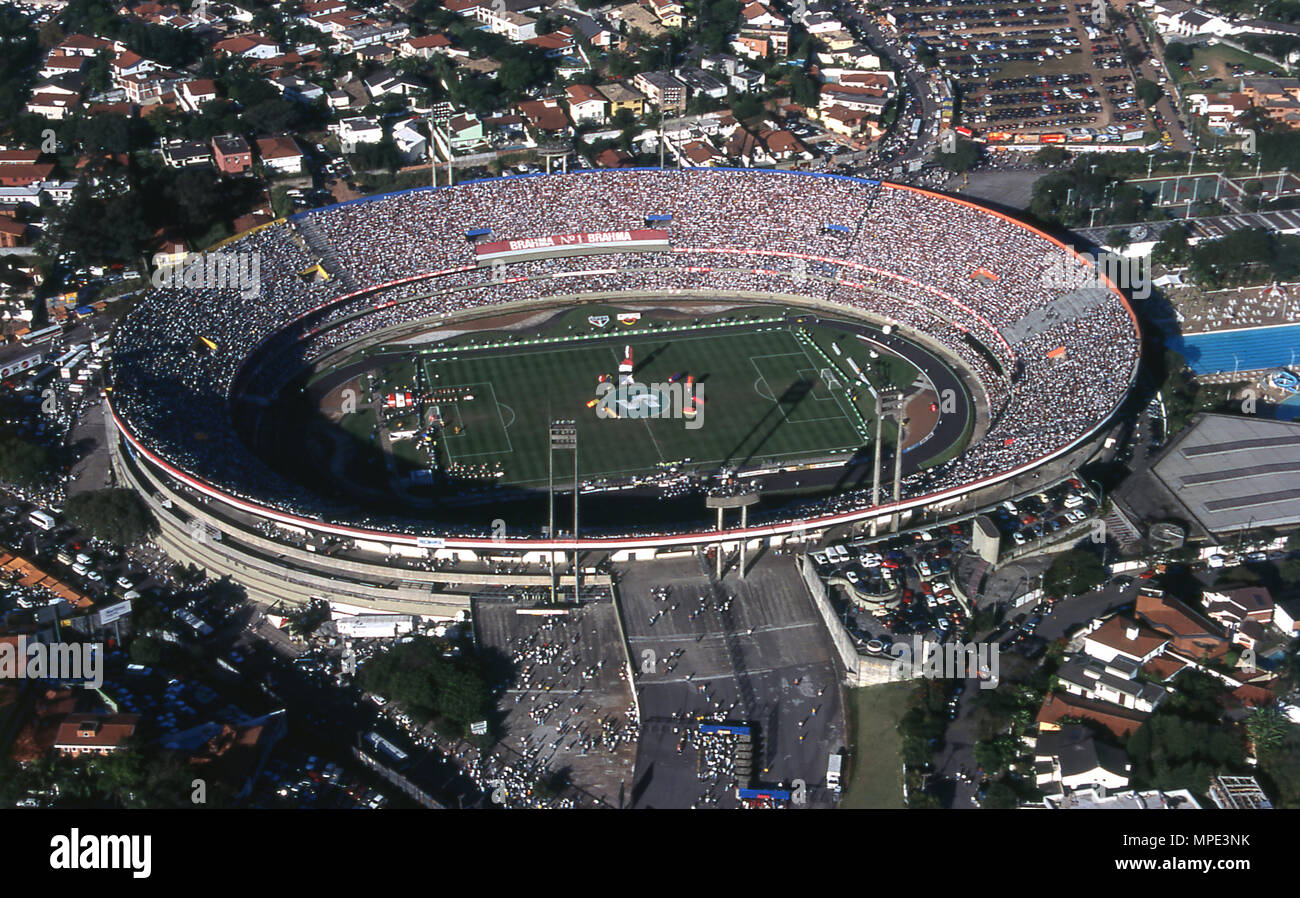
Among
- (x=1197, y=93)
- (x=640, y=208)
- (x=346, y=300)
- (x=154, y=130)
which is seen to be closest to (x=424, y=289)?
(x=346, y=300)

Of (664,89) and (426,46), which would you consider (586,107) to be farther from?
(426,46)

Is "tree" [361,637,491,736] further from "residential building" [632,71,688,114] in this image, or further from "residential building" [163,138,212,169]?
"residential building" [632,71,688,114]

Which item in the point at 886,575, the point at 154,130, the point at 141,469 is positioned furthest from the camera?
the point at 154,130

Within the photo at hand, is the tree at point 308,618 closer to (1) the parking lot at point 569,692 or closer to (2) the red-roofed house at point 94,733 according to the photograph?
(1) the parking lot at point 569,692

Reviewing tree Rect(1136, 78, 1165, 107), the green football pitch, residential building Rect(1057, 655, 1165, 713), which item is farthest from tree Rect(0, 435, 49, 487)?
tree Rect(1136, 78, 1165, 107)

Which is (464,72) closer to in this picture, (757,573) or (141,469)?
(141,469)

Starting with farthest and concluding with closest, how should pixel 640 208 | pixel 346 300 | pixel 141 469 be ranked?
pixel 640 208
pixel 346 300
pixel 141 469
